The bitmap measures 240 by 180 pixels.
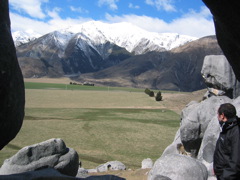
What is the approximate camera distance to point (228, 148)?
203 inches

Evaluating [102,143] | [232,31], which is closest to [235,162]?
[232,31]

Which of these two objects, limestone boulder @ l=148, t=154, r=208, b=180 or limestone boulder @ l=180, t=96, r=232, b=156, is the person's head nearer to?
limestone boulder @ l=148, t=154, r=208, b=180

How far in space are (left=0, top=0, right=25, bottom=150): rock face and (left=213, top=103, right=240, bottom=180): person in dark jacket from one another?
360 centimetres

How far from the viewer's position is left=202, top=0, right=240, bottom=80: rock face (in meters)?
5.29

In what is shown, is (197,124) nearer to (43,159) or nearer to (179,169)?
A: (179,169)

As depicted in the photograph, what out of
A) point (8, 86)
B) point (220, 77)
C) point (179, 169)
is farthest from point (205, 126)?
point (8, 86)

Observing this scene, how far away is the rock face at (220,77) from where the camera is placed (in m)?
13.6

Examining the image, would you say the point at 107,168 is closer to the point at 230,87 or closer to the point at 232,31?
the point at 230,87

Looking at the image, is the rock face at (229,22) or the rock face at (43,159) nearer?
the rock face at (229,22)

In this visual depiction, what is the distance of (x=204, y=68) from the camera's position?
1461cm

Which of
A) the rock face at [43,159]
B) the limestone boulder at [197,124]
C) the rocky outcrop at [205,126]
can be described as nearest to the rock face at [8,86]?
the rocky outcrop at [205,126]

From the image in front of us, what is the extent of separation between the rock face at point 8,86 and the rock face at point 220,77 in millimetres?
10872

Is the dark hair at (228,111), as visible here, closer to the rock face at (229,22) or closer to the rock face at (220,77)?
the rock face at (229,22)

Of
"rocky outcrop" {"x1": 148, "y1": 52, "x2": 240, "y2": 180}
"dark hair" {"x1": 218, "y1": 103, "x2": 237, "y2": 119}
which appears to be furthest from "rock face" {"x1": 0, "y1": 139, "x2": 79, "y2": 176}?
"dark hair" {"x1": 218, "y1": 103, "x2": 237, "y2": 119}
